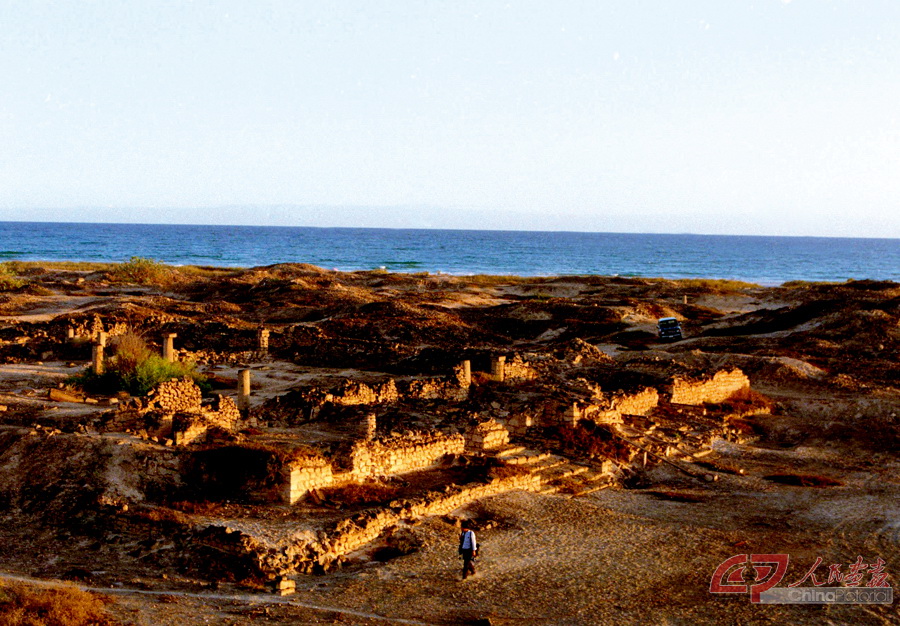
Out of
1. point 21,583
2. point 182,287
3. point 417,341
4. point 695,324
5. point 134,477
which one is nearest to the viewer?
point 21,583

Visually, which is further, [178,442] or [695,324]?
[695,324]

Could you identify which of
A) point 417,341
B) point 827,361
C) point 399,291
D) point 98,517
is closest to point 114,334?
point 417,341

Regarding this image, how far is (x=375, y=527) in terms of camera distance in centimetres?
1452

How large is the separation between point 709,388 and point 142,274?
4606cm

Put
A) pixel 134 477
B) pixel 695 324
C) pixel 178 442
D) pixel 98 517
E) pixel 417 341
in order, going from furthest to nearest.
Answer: pixel 695 324
pixel 417 341
pixel 178 442
pixel 134 477
pixel 98 517

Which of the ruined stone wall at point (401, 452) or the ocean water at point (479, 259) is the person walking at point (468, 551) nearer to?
the ruined stone wall at point (401, 452)

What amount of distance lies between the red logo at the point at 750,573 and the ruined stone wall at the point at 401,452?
19.1 feet

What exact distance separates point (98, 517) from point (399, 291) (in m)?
50.3

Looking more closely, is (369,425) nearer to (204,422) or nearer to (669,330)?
(204,422)

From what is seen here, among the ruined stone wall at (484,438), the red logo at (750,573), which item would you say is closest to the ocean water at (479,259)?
the ruined stone wall at (484,438)

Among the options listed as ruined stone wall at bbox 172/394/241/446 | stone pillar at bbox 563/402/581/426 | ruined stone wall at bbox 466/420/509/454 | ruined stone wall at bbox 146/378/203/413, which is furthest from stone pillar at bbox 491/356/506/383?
ruined stone wall at bbox 146/378/203/413

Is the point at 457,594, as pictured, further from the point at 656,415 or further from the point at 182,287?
the point at 182,287

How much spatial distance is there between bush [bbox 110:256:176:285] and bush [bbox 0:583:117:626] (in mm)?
53908

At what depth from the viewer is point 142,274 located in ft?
212
